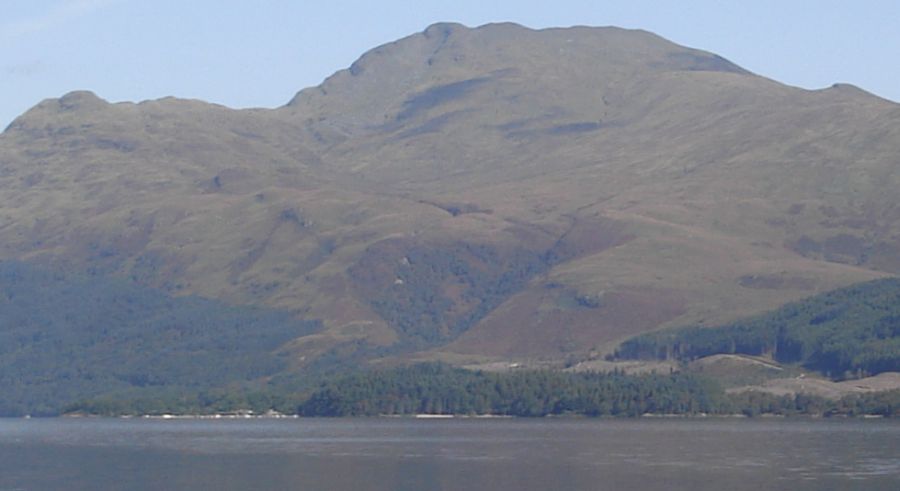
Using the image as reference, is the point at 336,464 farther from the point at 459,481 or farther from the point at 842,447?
the point at 842,447

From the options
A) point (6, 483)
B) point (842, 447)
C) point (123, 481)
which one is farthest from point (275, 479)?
point (842, 447)

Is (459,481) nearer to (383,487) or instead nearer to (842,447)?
(383,487)

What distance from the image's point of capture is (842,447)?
189625mm

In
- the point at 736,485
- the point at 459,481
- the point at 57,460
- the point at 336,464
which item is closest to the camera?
the point at 736,485

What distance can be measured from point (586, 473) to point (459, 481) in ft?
44.6

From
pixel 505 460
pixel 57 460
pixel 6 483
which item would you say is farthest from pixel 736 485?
pixel 57 460

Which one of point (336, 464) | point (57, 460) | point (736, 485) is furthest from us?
point (57, 460)

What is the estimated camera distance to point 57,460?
186 meters

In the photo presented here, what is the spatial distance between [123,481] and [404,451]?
157 feet

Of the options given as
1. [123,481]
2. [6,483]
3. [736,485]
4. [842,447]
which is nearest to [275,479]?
[123,481]

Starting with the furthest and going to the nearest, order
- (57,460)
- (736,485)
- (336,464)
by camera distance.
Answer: (57,460), (336,464), (736,485)

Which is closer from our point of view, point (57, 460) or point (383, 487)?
point (383, 487)

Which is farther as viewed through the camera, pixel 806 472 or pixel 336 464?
pixel 336 464

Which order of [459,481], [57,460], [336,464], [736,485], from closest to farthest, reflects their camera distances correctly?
[736,485]
[459,481]
[336,464]
[57,460]
